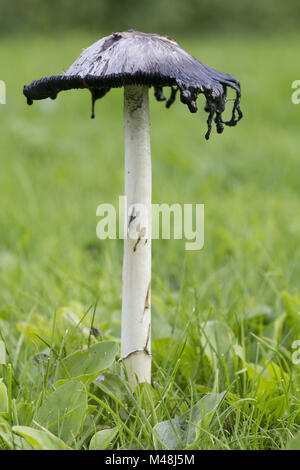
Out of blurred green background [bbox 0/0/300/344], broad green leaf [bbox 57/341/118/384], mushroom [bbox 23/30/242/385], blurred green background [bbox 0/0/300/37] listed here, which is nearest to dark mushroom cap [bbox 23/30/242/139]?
mushroom [bbox 23/30/242/385]

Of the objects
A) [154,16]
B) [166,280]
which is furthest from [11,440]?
[154,16]

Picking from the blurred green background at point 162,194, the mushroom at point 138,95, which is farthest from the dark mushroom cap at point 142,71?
the blurred green background at point 162,194

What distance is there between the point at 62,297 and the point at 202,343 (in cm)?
69

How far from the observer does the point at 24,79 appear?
766cm

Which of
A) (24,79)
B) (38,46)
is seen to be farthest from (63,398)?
(38,46)

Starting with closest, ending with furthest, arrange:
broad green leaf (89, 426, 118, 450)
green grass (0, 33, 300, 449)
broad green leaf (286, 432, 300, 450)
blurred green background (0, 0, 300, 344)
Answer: broad green leaf (286, 432, 300, 450)
broad green leaf (89, 426, 118, 450)
green grass (0, 33, 300, 449)
blurred green background (0, 0, 300, 344)

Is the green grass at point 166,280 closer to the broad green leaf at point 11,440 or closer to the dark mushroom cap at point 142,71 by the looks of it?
the broad green leaf at point 11,440

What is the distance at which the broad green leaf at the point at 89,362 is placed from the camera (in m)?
1.38

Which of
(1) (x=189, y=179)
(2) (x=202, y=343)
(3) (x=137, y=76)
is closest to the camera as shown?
(3) (x=137, y=76)

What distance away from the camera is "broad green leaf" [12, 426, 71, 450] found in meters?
1.12

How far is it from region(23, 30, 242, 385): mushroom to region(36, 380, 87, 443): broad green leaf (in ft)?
0.53

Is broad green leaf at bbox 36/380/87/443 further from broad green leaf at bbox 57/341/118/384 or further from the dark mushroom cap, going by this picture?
the dark mushroom cap

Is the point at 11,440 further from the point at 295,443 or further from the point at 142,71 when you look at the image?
the point at 142,71
